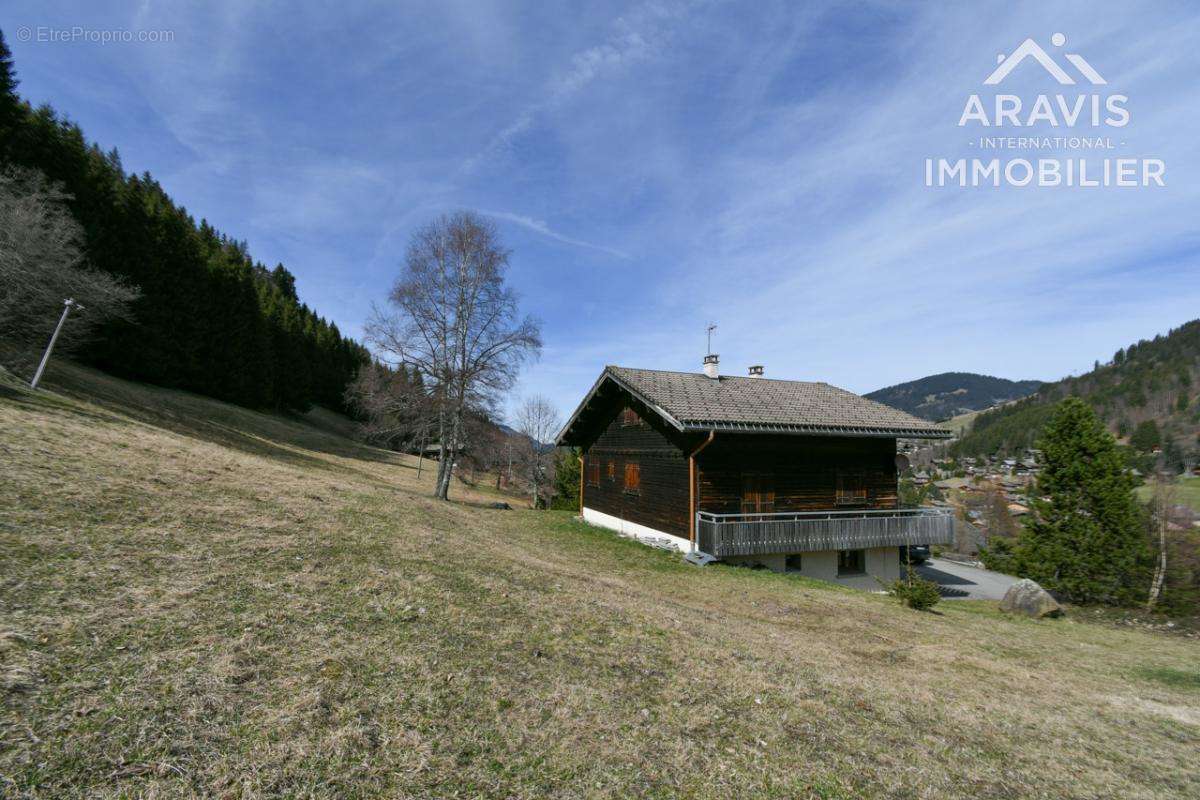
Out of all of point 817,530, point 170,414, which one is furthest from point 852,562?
point 170,414

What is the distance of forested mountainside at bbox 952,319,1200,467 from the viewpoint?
393 ft

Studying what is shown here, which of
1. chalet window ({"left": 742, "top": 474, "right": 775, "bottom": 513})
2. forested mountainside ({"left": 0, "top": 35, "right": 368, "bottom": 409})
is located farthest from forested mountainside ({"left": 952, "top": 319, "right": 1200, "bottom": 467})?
forested mountainside ({"left": 0, "top": 35, "right": 368, "bottom": 409})

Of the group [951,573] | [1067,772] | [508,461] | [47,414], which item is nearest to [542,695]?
[1067,772]

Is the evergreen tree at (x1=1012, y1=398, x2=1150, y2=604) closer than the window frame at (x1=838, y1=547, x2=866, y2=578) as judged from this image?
Yes

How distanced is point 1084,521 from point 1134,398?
591 ft

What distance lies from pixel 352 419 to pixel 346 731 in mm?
65858

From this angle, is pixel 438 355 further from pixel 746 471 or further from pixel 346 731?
pixel 346 731

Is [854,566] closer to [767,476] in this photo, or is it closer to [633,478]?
[767,476]

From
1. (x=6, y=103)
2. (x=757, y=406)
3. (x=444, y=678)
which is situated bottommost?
(x=444, y=678)

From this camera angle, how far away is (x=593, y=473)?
80.4 feet

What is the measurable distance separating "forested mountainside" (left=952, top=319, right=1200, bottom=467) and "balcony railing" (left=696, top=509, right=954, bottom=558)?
120212mm

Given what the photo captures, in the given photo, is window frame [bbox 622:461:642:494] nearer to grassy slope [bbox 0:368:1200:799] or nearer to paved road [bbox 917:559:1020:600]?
grassy slope [bbox 0:368:1200:799]

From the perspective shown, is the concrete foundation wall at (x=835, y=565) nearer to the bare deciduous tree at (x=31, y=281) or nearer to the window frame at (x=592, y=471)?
the window frame at (x=592, y=471)

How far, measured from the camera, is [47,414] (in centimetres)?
1288
